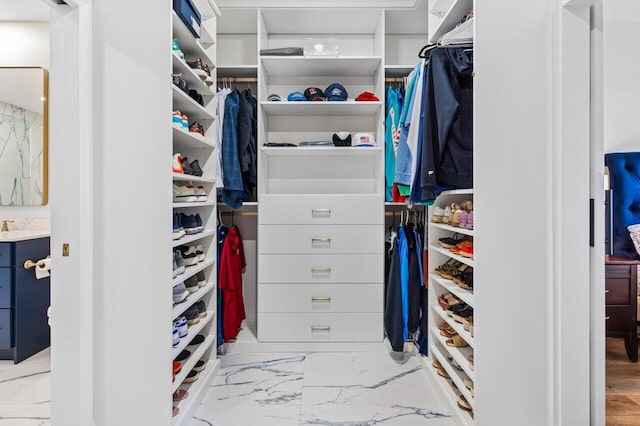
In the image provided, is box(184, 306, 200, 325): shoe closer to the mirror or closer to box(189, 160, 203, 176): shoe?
box(189, 160, 203, 176): shoe

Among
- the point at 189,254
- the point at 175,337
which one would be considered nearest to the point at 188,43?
the point at 189,254

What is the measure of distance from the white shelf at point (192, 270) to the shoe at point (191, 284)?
72mm

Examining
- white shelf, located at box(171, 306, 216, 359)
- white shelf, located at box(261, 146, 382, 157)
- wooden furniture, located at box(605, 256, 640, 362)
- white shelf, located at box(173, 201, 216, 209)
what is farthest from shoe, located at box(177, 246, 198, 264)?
wooden furniture, located at box(605, 256, 640, 362)

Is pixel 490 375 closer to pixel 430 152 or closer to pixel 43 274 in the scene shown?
pixel 430 152

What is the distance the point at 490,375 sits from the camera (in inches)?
51.1

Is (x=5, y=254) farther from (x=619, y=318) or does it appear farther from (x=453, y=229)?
(x=619, y=318)

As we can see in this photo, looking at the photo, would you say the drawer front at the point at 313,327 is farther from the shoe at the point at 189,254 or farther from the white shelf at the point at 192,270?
the shoe at the point at 189,254

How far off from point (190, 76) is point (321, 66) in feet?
3.44

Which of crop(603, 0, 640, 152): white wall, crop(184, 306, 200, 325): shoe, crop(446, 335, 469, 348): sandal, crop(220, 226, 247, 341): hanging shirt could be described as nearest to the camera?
crop(603, 0, 640, 152): white wall

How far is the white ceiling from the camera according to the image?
2449mm

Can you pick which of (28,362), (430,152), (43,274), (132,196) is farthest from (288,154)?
(28,362)

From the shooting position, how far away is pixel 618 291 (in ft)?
7.51

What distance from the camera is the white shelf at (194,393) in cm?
168

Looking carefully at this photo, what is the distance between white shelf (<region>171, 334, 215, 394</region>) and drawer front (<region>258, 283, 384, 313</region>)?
1.37 ft
